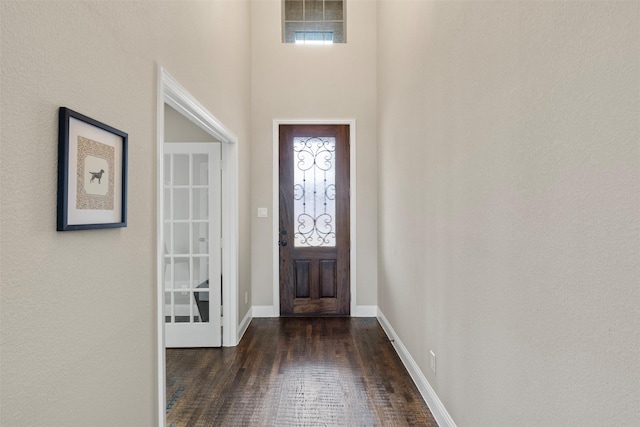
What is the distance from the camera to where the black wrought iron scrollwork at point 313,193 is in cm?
424

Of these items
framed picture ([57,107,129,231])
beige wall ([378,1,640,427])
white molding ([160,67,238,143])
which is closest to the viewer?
beige wall ([378,1,640,427])

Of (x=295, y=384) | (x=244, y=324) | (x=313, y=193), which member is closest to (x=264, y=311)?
(x=244, y=324)

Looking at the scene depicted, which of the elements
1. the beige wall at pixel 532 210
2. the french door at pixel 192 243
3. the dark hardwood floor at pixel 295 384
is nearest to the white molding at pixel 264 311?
the dark hardwood floor at pixel 295 384

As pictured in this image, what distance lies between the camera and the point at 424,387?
2334 millimetres

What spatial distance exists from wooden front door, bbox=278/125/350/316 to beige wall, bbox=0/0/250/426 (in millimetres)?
2415

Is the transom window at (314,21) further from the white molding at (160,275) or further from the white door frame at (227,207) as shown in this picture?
the white molding at (160,275)

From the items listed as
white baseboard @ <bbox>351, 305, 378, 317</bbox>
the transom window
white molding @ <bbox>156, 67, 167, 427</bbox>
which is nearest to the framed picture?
white molding @ <bbox>156, 67, 167, 427</bbox>

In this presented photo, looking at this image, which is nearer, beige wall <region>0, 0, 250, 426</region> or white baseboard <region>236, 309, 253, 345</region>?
beige wall <region>0, 0, 250, 426</region>

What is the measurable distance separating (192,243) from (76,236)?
7.29 feet

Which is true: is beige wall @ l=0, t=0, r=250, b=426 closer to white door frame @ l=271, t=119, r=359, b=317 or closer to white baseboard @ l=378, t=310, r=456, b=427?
white baseboard @ l=378, t=310, r=456, b=427

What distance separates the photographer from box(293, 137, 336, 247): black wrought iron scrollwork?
4.24 metres

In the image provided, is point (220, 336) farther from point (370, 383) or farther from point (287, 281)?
point (370, 383)

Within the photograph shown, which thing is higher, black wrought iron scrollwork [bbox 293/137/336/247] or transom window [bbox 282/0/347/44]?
transom window [bbox 282/0/347/44]

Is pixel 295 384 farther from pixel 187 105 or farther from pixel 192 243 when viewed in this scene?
pixel 187 105
